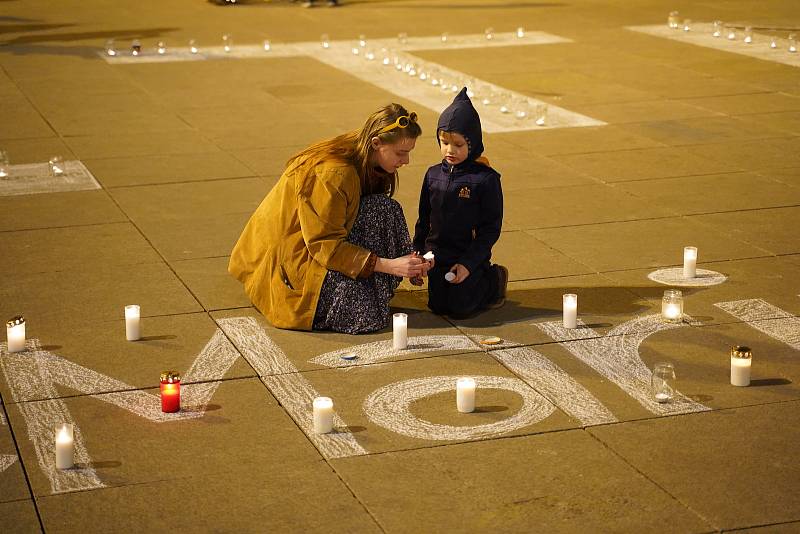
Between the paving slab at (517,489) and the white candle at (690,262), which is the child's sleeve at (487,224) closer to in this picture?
the white candle at (690,262)

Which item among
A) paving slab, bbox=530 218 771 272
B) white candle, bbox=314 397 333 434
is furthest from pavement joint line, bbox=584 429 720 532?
paving slab, bbox=530 218 771 272

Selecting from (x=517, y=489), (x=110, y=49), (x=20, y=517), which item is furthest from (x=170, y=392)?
(x=110, y=49)

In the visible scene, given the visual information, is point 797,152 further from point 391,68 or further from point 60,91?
point 60,91

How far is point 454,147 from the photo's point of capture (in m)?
7.50

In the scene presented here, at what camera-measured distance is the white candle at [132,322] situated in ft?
23.7

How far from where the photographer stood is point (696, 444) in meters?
5.93

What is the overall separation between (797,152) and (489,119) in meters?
3.09

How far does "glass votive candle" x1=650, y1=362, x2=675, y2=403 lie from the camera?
6430 mm

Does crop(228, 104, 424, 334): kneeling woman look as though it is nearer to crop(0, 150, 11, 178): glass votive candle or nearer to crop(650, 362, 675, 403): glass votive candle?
crop(650, 362, 675, 403): glass votive candle

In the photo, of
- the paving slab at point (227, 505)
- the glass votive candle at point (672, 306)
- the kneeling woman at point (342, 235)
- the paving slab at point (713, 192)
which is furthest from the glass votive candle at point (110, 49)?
the paving slab at point (227, 505)

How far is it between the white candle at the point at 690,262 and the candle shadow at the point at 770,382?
1.69 meters

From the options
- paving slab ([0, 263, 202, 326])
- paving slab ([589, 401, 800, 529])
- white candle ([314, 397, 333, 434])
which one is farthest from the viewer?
paving slab ([0, 263, 202, 326])

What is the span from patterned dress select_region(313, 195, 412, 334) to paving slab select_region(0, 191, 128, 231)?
10.00 ft

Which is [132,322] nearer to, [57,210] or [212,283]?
[212,283]
